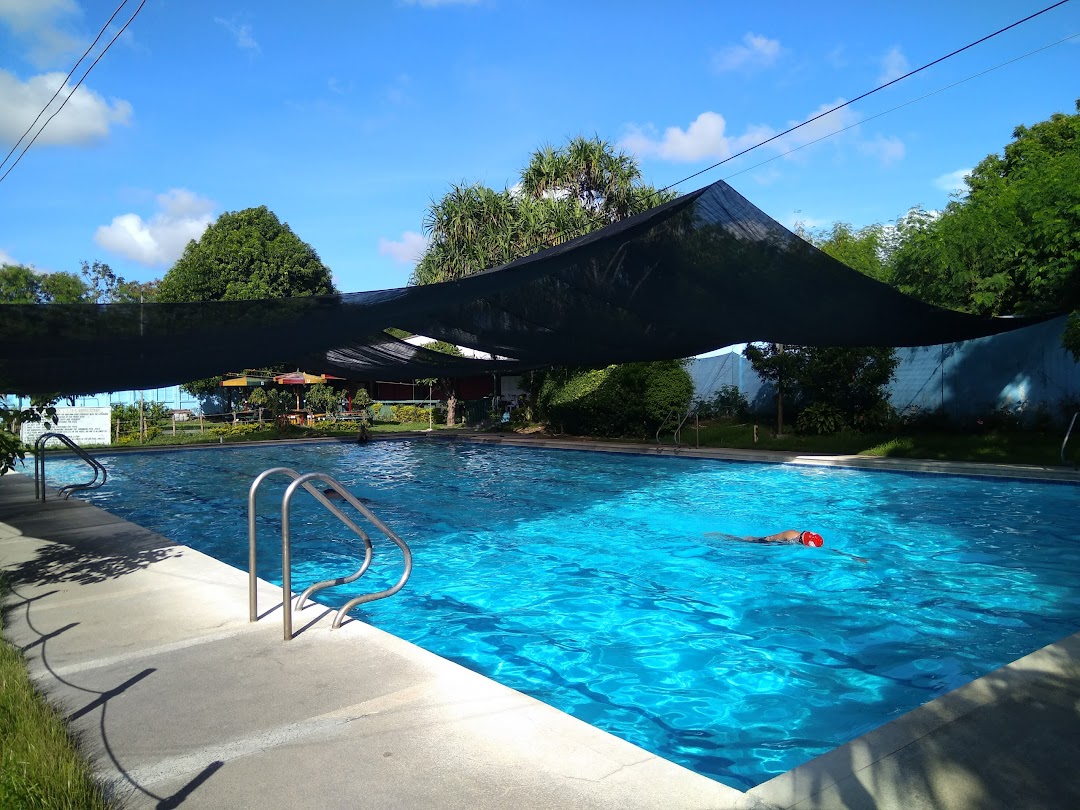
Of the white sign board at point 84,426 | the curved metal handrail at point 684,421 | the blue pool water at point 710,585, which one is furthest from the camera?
the white sign board at point 84,426

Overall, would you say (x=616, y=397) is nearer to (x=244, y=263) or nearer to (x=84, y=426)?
(x=84, y=426)

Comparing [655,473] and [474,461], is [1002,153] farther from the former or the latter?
[474,461]

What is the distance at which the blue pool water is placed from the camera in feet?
13.6

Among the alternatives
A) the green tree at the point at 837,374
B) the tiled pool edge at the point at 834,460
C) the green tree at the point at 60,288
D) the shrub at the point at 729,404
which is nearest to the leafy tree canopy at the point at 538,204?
the shrub at the point at 729,404

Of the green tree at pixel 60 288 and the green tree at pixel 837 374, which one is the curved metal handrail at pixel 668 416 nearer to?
the green tree at pixel 837 374

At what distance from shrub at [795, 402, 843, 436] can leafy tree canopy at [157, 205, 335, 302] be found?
20929mm

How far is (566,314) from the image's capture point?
28.3 feet

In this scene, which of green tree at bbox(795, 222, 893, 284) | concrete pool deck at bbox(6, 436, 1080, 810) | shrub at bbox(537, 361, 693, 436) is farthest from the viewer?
green tree at bbox(795, 222, 893, 284)

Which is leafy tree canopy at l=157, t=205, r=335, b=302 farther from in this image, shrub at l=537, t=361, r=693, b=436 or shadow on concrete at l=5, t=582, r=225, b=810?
shadow on concrete at l=5, t=582, r=225, b=810

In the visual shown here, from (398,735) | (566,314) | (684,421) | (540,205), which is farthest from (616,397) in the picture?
Answer: (398,735)

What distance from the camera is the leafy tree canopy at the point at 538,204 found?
71.5 feet

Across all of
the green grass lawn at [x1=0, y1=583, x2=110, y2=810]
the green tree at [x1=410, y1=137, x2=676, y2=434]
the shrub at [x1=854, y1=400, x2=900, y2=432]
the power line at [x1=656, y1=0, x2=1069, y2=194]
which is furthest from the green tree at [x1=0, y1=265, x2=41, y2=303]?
the green grass lawn at [x1=0, y1=583, x2=110, y2=810]

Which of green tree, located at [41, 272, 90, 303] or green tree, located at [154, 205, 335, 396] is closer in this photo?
green tree, located at [154, 205, 335, 396]

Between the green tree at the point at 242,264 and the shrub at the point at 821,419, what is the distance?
69.7 ft
